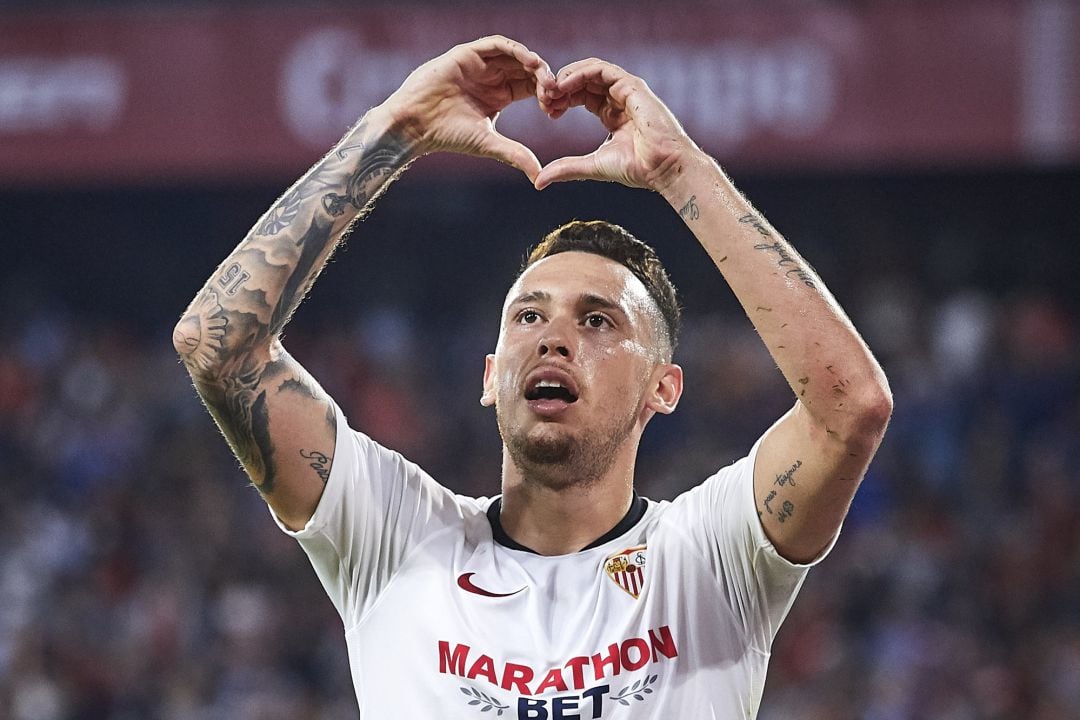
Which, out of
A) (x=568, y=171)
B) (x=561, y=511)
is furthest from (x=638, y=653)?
(x=568, y=171)

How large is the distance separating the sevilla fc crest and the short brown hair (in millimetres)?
514

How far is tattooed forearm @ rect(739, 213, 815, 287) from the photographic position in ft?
8.98

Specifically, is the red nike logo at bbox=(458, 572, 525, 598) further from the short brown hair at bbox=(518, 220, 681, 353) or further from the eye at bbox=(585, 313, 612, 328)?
the short brown hair at bbox=(518, 220, 681, 353)

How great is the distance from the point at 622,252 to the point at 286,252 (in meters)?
0.77

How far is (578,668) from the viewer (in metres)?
2.75

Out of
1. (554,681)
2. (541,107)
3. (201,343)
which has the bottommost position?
(554,681)

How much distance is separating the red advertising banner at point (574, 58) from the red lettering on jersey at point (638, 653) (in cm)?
598

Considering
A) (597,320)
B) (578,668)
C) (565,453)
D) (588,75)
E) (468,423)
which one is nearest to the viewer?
(578,668)

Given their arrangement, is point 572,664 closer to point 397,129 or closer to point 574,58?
point 397,129

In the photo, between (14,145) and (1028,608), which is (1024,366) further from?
(14,145)

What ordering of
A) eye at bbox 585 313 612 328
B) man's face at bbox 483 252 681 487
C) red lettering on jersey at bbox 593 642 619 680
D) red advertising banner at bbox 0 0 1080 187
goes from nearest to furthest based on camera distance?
red lettering on jersey at bbox 593 642 619 680 < man's face at bbox 483 252 681 487 < eye at bbox 585 313 612 328 < red advertising banner at bbox 0 0 1080 187

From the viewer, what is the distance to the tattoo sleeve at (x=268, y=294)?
2.79 m

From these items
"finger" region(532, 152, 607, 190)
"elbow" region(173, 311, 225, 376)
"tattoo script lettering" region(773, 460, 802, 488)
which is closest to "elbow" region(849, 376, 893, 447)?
"tattoo script lettering" region(773, 460, 802, 488)

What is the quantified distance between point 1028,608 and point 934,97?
3019 mm
